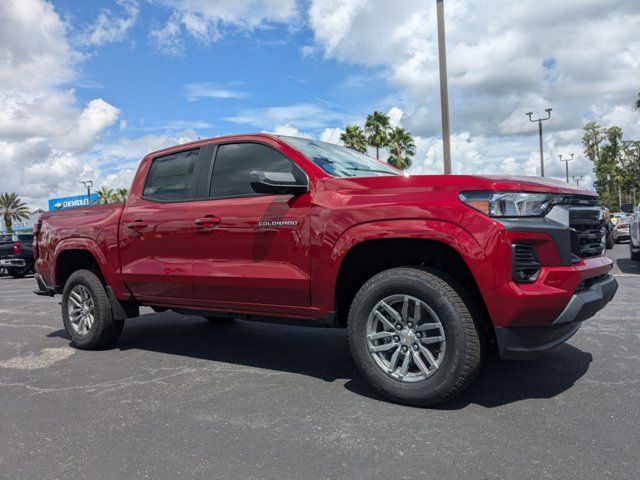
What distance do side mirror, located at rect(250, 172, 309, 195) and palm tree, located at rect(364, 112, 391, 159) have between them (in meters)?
30.4

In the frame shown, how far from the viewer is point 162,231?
4684 millimetres

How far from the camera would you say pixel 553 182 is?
354cm

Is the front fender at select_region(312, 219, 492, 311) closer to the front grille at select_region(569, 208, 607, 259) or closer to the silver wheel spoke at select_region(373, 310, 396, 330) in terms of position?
the silver wheel spoke at select_region(373, 310, 396, 330)

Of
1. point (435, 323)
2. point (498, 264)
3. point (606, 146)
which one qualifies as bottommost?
point (435, 323)

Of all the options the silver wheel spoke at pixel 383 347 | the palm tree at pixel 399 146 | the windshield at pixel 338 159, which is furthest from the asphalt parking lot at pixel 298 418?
the palm tree at pixel 399 146

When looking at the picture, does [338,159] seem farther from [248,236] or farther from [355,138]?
[355,138]

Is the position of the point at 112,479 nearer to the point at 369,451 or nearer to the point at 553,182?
the point at 369,451

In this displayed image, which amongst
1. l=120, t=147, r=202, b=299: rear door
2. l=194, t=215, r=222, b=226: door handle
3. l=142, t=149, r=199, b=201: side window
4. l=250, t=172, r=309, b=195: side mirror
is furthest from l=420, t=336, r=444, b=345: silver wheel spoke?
l=142, t=149, r=199, b=201: side window

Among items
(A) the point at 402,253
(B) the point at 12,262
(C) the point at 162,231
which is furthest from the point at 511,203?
(B) the point at 12,262

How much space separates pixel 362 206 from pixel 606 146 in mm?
69845

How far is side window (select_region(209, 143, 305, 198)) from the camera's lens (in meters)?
4.23

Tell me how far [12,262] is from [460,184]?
18603 millimetres

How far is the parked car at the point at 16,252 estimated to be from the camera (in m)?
18.0

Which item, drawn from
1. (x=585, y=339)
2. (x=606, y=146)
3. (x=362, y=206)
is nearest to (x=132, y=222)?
(x=362, y=206)
